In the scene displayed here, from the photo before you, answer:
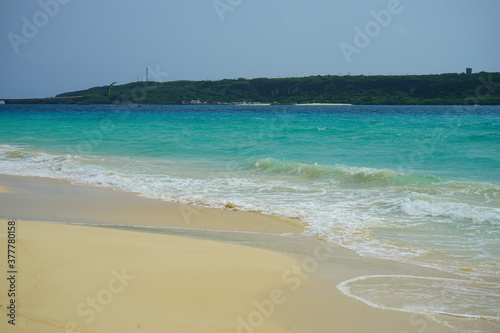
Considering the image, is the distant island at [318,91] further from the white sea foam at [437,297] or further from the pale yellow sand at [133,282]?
the pale yellow sand at [133,282]

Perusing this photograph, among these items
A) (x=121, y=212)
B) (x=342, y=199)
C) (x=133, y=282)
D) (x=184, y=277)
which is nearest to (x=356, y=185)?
(x=342, y=199)

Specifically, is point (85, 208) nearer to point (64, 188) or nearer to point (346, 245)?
point (64, 188)

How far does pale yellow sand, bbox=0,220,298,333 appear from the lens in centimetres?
385

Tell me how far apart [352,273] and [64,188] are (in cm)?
831

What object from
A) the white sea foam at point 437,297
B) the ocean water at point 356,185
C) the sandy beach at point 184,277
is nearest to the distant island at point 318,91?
the ocean water at point 356,185

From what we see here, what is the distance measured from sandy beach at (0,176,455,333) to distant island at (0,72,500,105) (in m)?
110

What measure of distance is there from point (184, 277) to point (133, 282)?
520 millimetres

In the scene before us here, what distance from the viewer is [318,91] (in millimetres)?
141125

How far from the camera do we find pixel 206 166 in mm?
16156

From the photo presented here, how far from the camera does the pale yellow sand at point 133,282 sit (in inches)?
151

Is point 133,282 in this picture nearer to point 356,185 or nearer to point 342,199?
point 342,199

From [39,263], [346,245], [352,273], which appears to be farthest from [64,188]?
[352,273]

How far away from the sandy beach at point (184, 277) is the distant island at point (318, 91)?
10994cm

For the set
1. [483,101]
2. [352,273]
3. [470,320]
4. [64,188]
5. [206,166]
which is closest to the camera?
[470,320]
